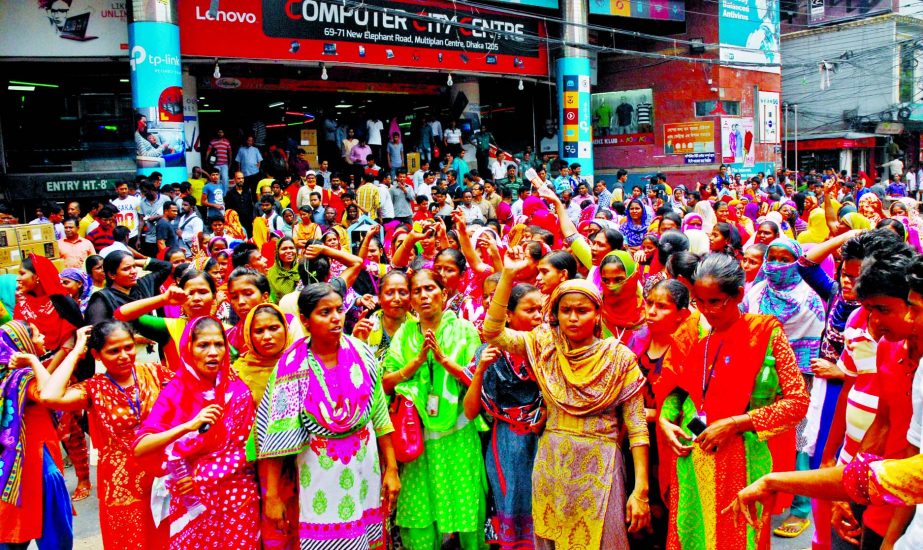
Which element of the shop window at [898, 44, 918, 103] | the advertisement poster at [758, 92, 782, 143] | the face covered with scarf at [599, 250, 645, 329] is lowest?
the face covered with scarf at [599, 250, 645, 329]

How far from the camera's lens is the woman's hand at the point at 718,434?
308cm

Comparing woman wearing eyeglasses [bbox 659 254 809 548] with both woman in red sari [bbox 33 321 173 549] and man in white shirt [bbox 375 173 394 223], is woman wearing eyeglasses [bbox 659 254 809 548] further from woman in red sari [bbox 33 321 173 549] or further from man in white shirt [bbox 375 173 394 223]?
man in white shirt [bbox 375 173 394 223]

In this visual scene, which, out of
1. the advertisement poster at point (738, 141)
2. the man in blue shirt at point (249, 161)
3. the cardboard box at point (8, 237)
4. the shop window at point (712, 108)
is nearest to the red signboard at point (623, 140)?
the shop window at point (712, 108)

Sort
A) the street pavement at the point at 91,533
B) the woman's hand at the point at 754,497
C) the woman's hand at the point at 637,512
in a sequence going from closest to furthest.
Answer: the woman's hand at the point at 754,497 < the woman's hand at the point at 637,512 < the street pavement at the point at 91,533

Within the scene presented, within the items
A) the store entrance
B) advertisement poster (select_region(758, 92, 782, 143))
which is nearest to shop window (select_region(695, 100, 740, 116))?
advertisement poster (select_region(758, 92, 782, 143))

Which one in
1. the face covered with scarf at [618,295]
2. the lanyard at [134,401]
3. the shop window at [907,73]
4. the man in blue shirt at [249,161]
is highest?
the shop window at [907,73]

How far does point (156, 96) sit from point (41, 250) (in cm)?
601

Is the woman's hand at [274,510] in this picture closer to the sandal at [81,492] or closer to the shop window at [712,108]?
the sandal at [81,492]

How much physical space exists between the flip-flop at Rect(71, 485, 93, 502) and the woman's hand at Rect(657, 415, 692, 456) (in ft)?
13.8

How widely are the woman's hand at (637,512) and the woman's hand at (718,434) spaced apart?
12.9 inches

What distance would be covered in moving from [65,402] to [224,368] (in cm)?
80

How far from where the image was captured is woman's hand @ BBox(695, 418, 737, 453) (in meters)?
3.08

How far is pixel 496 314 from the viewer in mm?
3262

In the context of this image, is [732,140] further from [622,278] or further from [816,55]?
[622,278]
